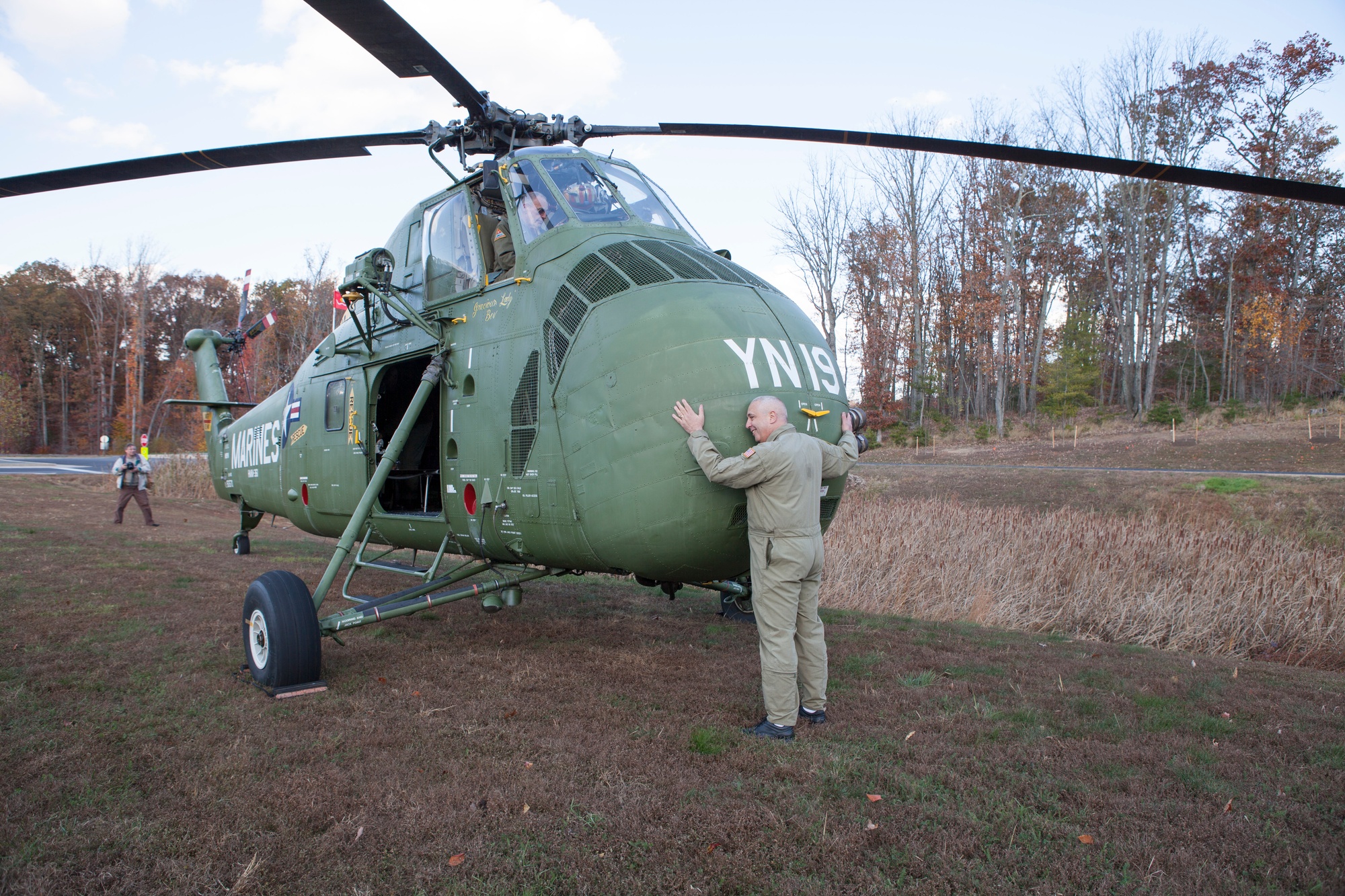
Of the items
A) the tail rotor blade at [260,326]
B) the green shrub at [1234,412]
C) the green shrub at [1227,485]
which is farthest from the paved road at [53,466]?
the green shrub at [1234,412]

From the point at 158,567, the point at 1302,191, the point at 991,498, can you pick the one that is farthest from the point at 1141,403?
the point at 158,567

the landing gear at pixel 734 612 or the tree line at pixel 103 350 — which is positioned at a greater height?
the tree line at pixel 103 350

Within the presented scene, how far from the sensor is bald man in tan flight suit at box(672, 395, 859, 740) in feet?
13.6

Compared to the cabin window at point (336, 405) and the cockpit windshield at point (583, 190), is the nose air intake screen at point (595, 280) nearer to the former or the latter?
the cockpit windshield at point (583, 190)

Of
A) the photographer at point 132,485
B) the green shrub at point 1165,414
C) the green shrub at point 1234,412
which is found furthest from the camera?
the green shrub at point 1165,414

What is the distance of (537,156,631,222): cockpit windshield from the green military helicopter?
0.02 meters

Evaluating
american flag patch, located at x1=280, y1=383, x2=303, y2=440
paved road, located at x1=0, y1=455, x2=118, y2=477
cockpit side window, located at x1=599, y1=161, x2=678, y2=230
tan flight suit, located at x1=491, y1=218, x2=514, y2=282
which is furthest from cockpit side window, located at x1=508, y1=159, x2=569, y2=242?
paved road, located at x1=0, y1=455, x2=118, y2=477

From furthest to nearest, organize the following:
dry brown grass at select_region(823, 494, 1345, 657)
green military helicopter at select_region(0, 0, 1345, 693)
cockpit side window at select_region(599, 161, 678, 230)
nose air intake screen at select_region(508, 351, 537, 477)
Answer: dry brown grass at select_region(823, 494, 1345, 657), cockpit side window at select_region(599, 161, 678, 230), nose air intake screen at select_region(508, 351, 537, 477), green military helicopter at select_region(0, 0, 1345, 693)

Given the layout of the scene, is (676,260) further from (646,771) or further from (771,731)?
(646,771)

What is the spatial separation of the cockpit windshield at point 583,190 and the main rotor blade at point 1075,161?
1173 millimetres

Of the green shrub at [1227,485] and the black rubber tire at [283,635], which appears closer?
the black rubber tire at [283,635]

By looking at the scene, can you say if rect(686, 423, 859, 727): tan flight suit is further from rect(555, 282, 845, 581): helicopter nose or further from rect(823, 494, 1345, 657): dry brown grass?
rect(823, 494, 1345, 657): dry brown grass

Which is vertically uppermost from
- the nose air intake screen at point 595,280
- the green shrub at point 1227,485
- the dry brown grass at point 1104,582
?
the nose air intake screen at point 595,280

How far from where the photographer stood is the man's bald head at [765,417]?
4.24 metres
